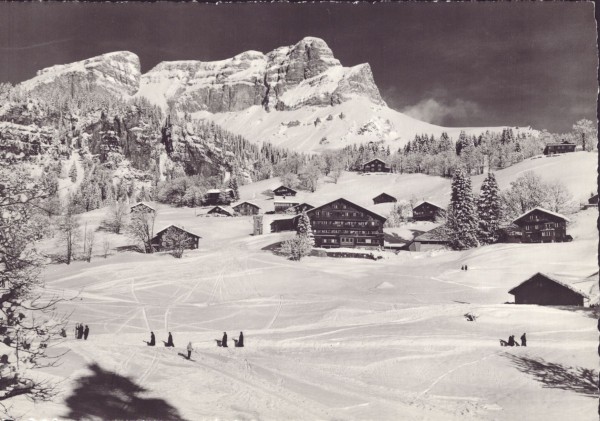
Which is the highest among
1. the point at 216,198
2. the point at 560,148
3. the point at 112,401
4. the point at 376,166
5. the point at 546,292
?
the point at 376,166

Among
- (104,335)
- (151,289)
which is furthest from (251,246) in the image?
(104,335)

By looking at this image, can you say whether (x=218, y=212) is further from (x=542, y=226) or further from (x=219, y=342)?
(x=219, y=342)

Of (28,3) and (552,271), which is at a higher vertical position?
(28,3)

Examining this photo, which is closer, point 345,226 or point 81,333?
point 81,333

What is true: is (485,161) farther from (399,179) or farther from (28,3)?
(28,3)

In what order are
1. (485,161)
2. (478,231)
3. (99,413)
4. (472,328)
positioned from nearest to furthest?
(99,413) → (472,328) → (478,231) → (485,161)

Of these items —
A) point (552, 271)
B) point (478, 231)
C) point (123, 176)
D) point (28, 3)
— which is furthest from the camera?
point (123, 176)

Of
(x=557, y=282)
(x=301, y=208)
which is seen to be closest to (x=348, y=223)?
(x=301, y=208)
